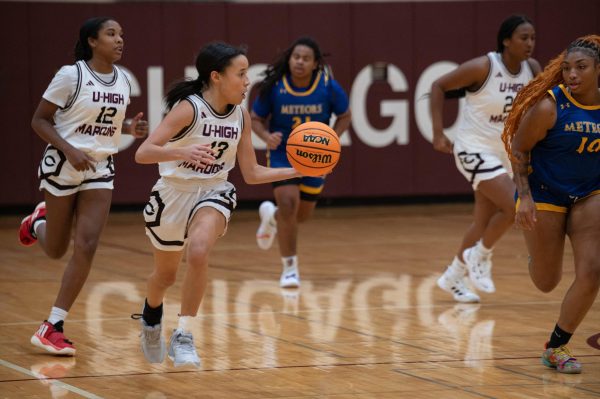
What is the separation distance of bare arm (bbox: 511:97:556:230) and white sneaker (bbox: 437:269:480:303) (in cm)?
289

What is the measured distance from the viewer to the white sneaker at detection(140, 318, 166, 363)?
23.1 ft

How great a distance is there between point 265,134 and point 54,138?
3.23 m

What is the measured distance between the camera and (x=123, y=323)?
8703 millimetres

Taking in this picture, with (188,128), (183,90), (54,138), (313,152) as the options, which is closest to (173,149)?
(188,128)

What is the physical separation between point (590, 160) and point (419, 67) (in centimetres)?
993

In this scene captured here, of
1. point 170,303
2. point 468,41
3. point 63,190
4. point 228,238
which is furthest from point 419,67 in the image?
point 63,190

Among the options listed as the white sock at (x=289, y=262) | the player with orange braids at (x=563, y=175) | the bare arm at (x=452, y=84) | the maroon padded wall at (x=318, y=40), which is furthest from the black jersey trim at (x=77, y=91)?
the maroon padded wall at (x=318, y=40)

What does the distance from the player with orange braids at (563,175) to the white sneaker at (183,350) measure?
205cm

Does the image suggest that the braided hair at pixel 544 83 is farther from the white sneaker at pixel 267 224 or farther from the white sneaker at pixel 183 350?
the white sneaker at pixel 267 224

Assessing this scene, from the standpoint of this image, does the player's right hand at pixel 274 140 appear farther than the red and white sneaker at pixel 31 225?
Yes

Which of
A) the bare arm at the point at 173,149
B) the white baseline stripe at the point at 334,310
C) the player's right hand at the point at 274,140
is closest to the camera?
the bare arm at the point at 173,149

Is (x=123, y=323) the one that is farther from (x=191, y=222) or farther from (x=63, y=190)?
(x=191, y=222)

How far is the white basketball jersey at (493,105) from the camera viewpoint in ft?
32.0

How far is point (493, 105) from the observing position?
32.1 ft
